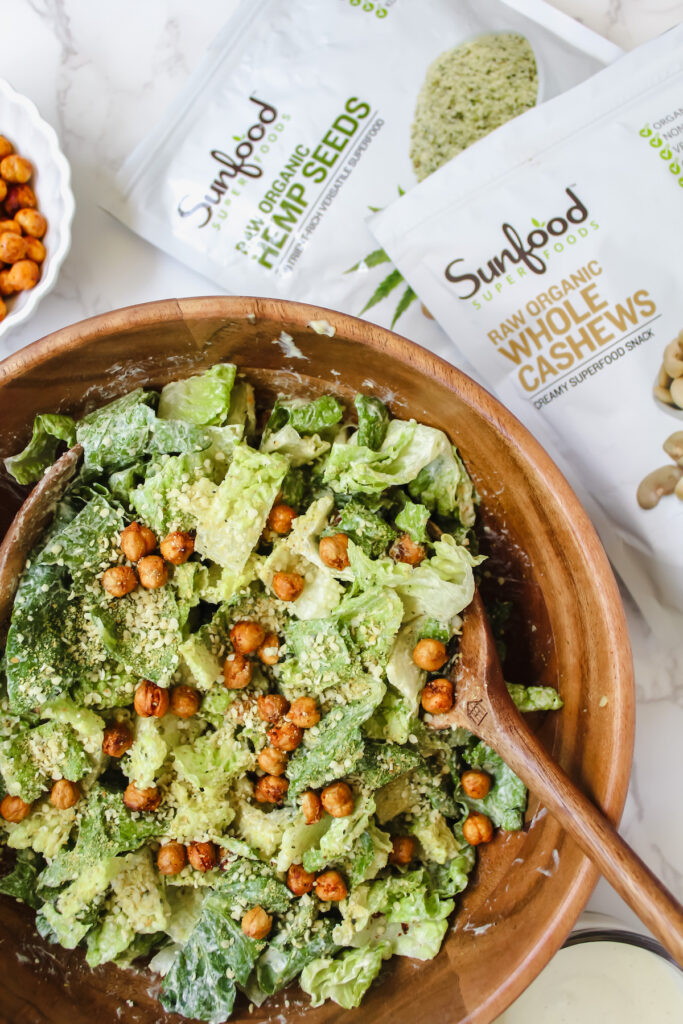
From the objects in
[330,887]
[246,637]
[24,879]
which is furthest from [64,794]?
[330,887]

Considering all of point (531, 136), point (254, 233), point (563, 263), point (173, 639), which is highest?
point (531, 136)

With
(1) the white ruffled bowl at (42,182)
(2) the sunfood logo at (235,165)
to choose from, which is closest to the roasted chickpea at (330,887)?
(1) the white ruffled bowl at (42,182)

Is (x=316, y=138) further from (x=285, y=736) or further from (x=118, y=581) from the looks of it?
(x=285, y=736)

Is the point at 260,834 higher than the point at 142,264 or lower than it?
lower

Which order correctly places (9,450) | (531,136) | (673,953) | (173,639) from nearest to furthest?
(673,953)
(173,639)
(9,450)
(531,136)

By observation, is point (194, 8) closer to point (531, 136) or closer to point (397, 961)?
point (531, 136)

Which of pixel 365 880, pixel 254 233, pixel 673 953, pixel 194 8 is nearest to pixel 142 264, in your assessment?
pixel 254 233

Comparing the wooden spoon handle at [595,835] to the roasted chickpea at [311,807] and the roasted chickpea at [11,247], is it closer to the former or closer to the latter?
the roasted chickpea at [311,807]
